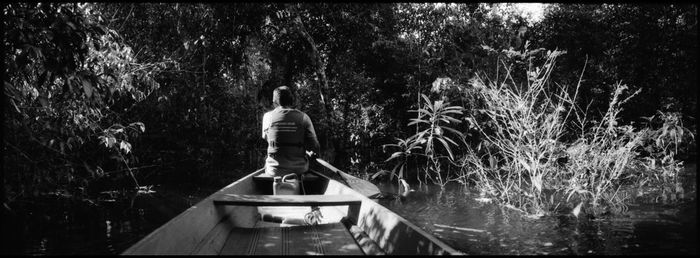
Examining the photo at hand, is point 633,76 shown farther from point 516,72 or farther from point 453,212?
point 453,212

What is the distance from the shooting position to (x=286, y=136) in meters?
4.33

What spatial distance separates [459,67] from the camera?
384 inches

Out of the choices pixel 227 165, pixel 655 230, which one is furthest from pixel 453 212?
pixel 227 165

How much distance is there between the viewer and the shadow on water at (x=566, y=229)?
3.76 meters

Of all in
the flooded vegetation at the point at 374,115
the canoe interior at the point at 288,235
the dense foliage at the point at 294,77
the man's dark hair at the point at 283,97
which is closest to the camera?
the canoe interior at the point at 288,235

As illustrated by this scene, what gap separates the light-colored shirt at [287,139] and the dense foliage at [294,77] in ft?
4.92

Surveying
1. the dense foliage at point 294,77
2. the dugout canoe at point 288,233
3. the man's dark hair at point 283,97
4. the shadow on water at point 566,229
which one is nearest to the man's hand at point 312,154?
the man's dark hair at point 283,97

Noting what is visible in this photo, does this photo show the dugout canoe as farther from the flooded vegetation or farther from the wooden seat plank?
the flooded vegetation

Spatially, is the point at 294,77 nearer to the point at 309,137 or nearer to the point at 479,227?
the point at 309,137

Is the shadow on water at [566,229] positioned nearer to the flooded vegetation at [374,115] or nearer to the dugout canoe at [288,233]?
the flooded vegetation at [374,115]

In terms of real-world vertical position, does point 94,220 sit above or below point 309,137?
below

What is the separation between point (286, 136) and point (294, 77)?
815cm

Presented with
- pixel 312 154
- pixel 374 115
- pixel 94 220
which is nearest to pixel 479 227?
pixel 312 154

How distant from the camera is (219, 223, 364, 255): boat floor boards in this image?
2.77m
